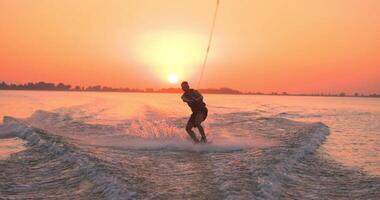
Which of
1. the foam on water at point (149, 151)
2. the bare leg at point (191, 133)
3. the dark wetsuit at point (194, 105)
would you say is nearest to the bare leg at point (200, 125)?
the dark wetsuit at point (194, 105)

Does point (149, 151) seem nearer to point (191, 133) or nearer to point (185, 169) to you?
point (191, 133)

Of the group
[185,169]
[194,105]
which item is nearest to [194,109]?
[194,105]

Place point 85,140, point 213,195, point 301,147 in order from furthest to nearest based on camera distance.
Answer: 1. point 85,140
2. point 301,147
3. point 213,195

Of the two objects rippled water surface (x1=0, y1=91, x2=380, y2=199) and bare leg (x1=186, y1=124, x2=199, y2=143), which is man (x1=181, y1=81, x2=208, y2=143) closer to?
bare leg (x1=186, y1=124, x2=199, y2=143)

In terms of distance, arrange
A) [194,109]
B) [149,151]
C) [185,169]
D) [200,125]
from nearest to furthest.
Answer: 1. [185,169]
2. [149,151]
3. [200,125]
4. [194,109]

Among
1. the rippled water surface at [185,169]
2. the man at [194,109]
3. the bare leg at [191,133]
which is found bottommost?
the rippled water surface at [185,169]

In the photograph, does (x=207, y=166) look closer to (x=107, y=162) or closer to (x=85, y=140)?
(x=107, y=162)

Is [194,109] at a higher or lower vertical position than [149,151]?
higher

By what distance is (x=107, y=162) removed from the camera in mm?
11164

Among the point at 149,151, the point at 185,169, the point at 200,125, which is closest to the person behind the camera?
the point at 185,169

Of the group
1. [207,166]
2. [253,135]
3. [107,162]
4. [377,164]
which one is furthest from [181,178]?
[253,135]

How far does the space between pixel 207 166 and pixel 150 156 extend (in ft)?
7.86

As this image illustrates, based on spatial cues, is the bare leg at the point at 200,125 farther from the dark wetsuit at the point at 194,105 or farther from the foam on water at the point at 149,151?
the foam on water at the point at 149,151

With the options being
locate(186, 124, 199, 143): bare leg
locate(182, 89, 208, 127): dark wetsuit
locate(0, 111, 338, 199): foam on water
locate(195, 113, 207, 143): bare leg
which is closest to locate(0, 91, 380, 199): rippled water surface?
locate(0, 111, 338, 199): foam on water
